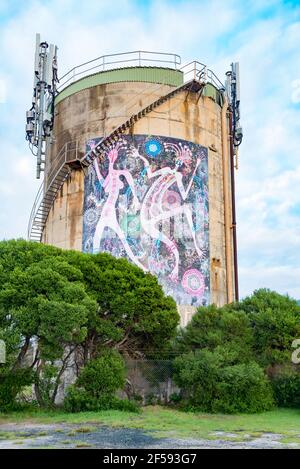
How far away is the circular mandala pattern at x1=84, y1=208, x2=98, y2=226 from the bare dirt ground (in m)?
15.8

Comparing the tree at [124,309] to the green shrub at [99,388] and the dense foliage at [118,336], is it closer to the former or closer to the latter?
the dense foliage at [118,336]

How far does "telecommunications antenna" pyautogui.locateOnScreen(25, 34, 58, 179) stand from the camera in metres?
33.5

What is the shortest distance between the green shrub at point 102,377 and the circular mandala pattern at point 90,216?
11.1m

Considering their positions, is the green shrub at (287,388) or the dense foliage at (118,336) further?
the green shrub at (287,388)

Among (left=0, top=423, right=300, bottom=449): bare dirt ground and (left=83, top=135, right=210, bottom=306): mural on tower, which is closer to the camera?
(left=0, top=423, right=300, bottom=449): bare dirt ground

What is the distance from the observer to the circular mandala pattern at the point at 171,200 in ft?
102

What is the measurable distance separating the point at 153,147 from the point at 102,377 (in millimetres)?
15766

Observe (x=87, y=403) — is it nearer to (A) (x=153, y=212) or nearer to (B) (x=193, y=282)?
(B) (x=193, y=282)

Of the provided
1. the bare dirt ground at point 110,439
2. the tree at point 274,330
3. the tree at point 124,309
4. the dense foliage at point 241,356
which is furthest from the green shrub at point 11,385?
the tree at point 274,330

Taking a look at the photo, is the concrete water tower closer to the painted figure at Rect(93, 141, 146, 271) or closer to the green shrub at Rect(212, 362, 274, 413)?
the painted figure at Rect(93, 141, 146, 271)

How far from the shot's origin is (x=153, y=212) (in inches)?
1206

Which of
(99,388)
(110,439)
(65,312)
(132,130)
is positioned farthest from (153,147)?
(110,439)

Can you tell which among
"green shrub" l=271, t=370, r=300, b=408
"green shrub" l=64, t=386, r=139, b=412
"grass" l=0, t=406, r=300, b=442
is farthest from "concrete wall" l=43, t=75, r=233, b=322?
"grass" l=0, t=406, r=300, b=442
